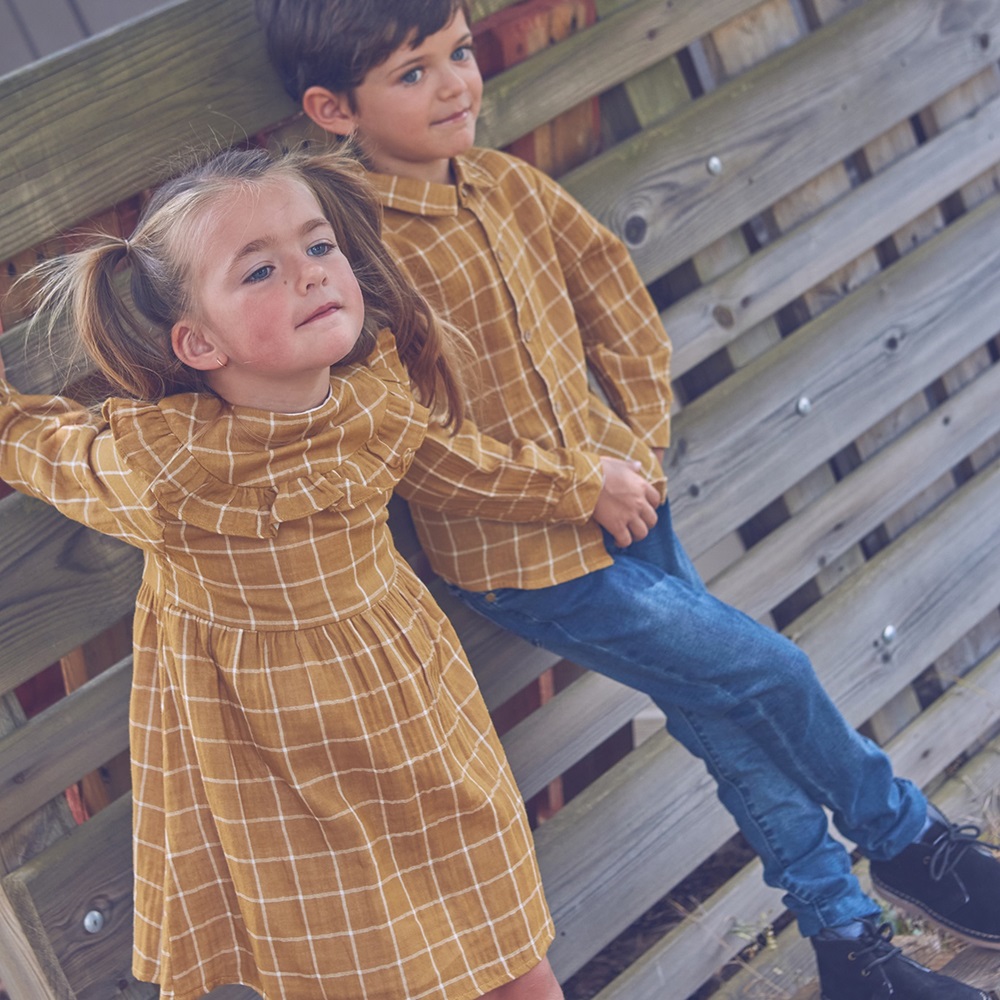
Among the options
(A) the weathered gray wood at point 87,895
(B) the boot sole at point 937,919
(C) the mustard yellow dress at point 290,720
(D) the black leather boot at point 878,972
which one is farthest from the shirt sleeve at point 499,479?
(B) the boot sole at point 937,919

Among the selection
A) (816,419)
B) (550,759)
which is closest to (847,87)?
(816,419)

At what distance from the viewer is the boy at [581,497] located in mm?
2025

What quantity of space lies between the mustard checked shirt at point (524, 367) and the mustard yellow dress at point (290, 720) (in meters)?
0.22

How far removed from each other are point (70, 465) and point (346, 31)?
72 cm

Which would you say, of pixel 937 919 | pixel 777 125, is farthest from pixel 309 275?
pixel 937 919

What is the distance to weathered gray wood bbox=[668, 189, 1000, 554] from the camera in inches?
111

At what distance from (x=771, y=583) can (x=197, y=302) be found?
1639mm

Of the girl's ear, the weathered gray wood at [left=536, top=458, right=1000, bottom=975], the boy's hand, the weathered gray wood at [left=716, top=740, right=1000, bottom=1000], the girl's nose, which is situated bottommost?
the weathered gray wood at [left=716, top=740, right=1000, bottom=1000]

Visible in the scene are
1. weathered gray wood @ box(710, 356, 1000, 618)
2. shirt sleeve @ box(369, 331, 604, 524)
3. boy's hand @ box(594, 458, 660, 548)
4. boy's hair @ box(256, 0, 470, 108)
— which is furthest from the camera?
weathered gray wood @ box(710, 356, 1000, 618)

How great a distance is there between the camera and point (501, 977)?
1.94 meters

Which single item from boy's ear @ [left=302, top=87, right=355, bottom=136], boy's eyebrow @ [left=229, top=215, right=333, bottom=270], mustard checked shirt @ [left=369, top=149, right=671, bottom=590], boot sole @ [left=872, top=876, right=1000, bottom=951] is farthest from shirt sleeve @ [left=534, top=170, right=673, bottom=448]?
boot sole @ [left=872, top=876, right=1000, bottom=951]

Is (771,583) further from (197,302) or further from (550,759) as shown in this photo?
(197,302)

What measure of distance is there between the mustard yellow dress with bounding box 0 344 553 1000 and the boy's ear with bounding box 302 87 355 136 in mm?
395

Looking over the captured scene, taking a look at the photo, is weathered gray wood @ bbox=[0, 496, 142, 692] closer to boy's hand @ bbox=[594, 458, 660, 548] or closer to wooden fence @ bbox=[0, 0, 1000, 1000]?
wooden fence @ bbox=[0, 0, 1000, 1000]
